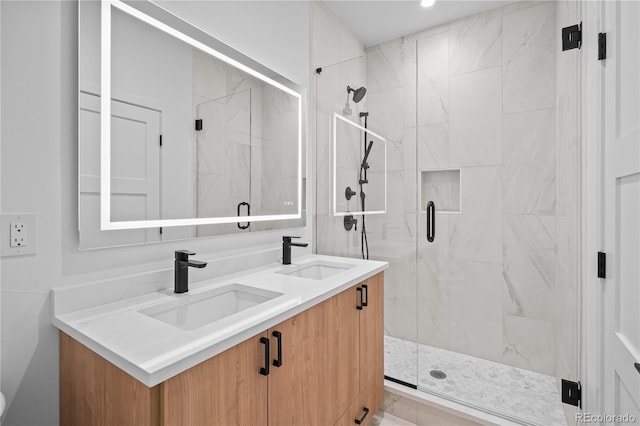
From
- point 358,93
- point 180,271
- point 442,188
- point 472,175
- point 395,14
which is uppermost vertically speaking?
point 395,14

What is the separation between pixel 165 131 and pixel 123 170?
234 mm

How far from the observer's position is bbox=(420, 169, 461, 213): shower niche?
7.25 feet

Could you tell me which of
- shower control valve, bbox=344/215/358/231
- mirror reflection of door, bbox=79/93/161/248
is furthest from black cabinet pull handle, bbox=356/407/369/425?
mirror reflection of door, bbox=79/93/161/248

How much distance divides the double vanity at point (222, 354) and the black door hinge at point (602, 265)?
92cm

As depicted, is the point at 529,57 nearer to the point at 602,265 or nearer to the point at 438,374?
the point at 602,265

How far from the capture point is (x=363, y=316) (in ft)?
5.34

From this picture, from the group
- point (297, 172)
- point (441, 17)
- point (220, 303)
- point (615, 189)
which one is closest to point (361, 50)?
point (441, 17)

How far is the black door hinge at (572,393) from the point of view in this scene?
1486 millimetres

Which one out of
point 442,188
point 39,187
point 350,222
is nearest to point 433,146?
point 442,188

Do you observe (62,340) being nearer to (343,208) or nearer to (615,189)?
(343,208)

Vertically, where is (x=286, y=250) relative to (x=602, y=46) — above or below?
below

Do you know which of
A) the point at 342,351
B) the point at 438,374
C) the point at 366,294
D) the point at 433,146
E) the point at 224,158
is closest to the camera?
the point at 342,351

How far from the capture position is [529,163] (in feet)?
7.29

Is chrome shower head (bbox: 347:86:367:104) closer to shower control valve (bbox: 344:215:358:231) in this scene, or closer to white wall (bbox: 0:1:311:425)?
shower control valve (bbox: 344:215:358:231)
